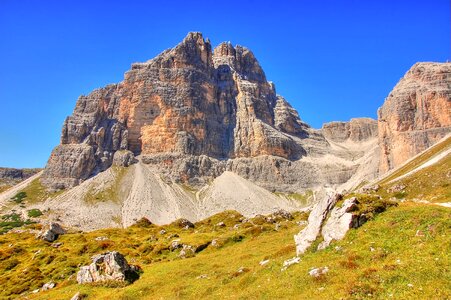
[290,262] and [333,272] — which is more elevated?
[290,262]

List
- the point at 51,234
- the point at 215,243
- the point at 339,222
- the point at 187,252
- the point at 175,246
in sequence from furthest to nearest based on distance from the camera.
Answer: the point at 51,234 → the point at 175,246 → the point at 215,243 → the point at 187,252 → the point at 339,222

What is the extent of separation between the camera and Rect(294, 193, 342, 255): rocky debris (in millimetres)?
34719

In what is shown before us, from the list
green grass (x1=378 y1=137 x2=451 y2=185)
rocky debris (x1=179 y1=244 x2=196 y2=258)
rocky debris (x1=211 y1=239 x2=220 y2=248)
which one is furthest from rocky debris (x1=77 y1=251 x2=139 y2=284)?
green grass (x1=378 y1=137 x2=451 y2=185)

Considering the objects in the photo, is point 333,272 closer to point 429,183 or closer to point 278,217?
point 278,217

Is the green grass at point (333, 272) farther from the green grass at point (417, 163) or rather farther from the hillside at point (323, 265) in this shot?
the green grass at point (417, 163)

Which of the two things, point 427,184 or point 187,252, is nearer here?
→ point 187,252

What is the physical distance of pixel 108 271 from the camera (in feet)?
149

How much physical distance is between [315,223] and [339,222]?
2.86 meters

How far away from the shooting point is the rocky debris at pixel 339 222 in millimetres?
32562

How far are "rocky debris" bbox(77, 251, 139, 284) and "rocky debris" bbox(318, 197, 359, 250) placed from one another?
24.1m

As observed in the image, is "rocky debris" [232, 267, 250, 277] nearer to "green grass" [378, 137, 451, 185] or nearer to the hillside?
the hillside

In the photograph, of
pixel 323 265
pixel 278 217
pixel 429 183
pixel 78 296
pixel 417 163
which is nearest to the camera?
pixel 323 265

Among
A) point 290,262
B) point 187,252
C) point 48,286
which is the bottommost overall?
point 48,286

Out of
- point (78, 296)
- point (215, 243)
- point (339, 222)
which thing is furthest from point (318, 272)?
point (215, 243)
